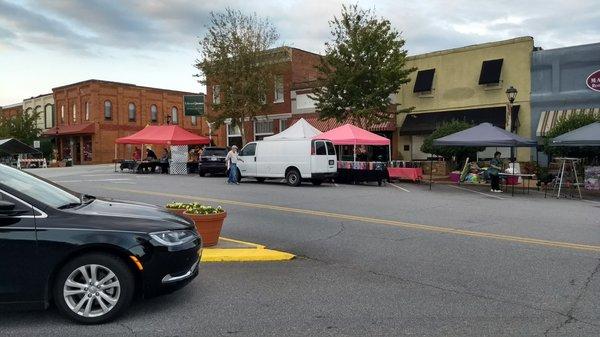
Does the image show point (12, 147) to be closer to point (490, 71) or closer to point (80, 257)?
point (80, 257)

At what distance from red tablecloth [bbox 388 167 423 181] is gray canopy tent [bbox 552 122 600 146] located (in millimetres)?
6757

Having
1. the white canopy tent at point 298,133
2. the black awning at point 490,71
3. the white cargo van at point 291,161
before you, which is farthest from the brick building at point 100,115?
the black awning at point 490,71

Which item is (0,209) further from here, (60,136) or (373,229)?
(60,136)

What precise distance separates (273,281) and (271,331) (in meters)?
1.68

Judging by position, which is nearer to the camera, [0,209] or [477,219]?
[0,209]

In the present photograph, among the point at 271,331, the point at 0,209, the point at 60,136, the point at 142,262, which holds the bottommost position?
the point at 271,331

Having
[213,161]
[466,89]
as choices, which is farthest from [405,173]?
[213,161]

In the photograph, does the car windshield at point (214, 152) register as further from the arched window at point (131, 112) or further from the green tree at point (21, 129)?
the green tree at point (21, 129)

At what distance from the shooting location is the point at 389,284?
243 inches

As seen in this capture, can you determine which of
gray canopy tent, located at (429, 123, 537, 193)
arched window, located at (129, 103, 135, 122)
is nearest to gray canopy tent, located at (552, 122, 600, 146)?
gray canopy tent, located at (429, 123, 537, 193)

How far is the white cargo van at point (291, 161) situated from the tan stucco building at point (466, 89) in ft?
30.8

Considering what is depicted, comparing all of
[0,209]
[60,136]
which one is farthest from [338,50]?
[60,136]

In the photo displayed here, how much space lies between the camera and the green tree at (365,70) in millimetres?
26500

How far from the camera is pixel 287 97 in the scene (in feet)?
117
